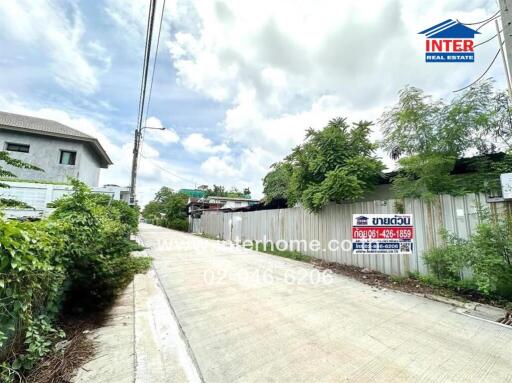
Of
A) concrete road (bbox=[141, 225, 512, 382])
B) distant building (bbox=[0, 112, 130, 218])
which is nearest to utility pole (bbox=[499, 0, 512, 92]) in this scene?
concrete road (bbox=[141, 225, 512, 382])

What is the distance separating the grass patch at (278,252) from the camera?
7343 mm

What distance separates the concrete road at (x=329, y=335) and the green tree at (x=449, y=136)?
7.39 ft

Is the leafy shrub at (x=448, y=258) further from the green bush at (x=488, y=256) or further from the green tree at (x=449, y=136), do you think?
the green tree at (x=449, y=136)

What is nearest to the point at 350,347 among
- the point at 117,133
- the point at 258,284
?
the point at 258,284

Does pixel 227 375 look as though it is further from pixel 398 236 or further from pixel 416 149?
pixel 416 149

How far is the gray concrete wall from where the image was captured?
11.6m

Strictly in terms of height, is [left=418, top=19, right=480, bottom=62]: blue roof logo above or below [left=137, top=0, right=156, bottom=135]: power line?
below

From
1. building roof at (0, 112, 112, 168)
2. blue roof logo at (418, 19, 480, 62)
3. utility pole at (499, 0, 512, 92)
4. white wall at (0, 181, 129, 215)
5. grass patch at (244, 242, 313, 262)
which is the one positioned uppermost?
building roof at (0, 112, 112, 168)

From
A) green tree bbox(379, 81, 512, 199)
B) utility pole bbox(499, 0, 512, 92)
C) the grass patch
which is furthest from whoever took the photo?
the grass patch

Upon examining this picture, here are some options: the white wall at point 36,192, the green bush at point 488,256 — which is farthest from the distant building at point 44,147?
the green bush at point 488,256

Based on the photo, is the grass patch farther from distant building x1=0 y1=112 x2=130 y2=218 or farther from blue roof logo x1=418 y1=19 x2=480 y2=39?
distant building x1=0 y1=112 x2=130 y2=218

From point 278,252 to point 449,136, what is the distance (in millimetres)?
6046

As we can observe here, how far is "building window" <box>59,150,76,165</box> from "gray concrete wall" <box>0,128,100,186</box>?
0.18 m

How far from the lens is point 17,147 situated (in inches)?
466
